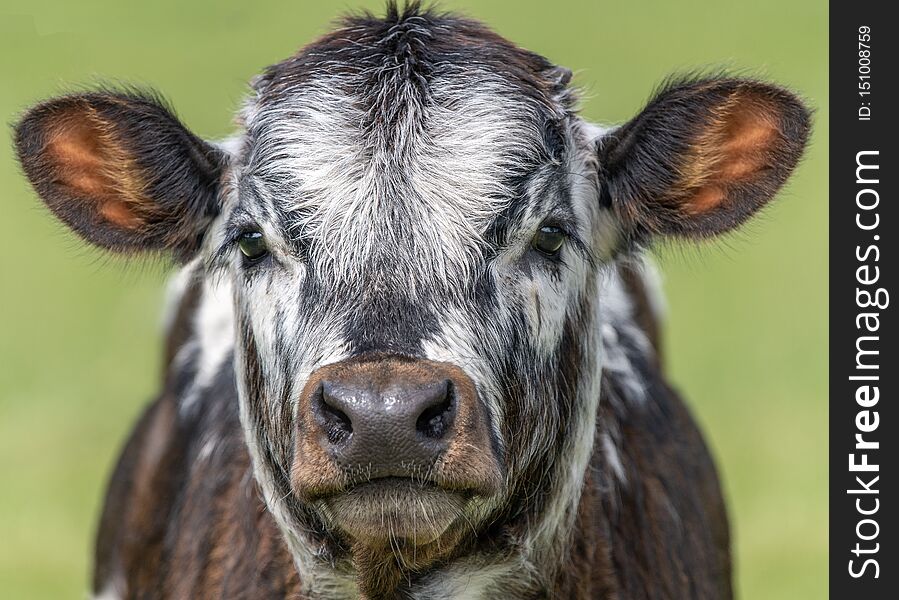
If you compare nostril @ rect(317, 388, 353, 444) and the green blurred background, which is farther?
the green blurred background

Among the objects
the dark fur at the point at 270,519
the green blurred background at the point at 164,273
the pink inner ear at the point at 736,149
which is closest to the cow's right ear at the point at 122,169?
the green blurred background at the point at 164,273

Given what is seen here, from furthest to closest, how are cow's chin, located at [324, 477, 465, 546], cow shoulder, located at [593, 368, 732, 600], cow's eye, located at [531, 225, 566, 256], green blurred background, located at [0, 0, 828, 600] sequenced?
green blurred background, located at [0, 0, 828, 600] < cow shoulder, located at [593, 368, 732, 600] < cow's eye, located at [531, 225, 566, 256] < cow's chin, located at [324, 477, 465, 546]

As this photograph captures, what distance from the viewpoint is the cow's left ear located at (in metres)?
5.38

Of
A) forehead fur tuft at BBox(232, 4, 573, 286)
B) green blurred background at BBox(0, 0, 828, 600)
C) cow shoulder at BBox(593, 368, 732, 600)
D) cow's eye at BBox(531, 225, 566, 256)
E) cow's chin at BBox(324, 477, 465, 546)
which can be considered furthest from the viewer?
green blurred background at BBox(0, 0, 828, 600)

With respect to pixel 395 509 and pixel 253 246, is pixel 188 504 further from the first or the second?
pixel 395 509

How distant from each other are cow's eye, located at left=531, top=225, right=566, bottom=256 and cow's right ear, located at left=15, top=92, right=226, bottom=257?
3.89ft

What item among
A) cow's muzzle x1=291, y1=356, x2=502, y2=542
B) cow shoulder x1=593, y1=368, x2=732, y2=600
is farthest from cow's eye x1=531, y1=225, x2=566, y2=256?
cow shoulder x1=593, y1=368, x2=732, y2=600

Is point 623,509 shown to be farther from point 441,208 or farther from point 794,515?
point 794,515

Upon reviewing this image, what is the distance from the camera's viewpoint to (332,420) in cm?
444

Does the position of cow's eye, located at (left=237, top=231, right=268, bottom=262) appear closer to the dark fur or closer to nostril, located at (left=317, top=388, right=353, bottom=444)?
nostril, located at (left=317, top=388, right=353, bottom=444)

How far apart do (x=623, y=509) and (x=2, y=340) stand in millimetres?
9925

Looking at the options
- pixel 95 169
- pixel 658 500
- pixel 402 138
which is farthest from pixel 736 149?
pixel 95 169

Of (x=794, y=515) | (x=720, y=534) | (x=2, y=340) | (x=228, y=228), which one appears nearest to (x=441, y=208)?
(x=228, y=228)

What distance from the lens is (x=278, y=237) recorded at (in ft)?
16.5
